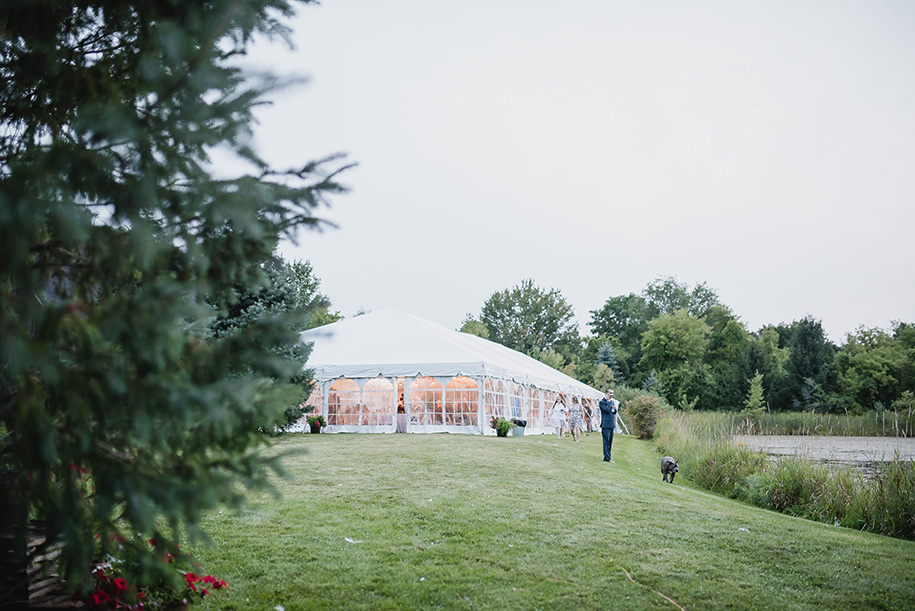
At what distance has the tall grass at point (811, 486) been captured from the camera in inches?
307

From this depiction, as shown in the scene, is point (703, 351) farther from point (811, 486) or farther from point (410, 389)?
point (811, 486)

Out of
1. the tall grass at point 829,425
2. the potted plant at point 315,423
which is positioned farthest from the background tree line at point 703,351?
the potted plant at point 315,423

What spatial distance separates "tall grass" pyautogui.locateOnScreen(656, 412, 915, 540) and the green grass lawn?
35.9 inches

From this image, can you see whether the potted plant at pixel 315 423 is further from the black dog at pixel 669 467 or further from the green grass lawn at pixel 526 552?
the black dog at pixel 669 467

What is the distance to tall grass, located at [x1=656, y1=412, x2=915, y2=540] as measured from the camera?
307 inches

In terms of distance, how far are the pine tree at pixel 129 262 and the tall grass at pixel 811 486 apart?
9.13 metres

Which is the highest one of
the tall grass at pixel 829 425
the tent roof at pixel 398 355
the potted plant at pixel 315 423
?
the tent roof at pixel 398 355

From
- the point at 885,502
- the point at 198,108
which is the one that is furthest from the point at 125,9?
the point at 885,502

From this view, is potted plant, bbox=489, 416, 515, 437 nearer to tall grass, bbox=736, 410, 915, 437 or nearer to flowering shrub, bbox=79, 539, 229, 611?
tall grass, bbox=736, 410, 915, 437

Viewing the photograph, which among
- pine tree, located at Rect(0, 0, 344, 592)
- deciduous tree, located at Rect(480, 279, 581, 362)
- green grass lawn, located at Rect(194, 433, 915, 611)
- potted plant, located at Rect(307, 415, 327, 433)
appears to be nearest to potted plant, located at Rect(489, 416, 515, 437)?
potted plant, located at Rect(307, 415, 327, 433)

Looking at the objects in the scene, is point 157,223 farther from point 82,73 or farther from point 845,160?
point 845,160

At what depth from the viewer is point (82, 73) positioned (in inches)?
91.1

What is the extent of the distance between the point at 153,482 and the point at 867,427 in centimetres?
2585

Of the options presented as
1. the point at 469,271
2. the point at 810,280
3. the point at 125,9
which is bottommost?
the point at 125,9
